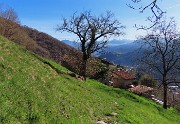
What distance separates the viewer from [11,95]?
12711 mm

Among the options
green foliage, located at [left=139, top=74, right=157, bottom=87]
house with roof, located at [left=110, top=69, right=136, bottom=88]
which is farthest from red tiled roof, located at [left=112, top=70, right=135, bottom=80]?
green foliage, located at [left=139, top=74, right=157, bottom=87]

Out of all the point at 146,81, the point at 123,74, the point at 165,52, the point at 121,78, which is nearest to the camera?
the point at 165,52

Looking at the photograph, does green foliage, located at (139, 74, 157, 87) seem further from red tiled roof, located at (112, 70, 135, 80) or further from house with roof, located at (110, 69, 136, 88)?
house with roof, located at (110, 69, 136, 88)

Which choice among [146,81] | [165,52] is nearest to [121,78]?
[146,81]

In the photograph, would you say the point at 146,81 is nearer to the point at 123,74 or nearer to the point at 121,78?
the point at 123,74

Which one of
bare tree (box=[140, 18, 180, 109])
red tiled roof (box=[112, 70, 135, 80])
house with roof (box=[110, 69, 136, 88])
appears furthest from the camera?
house with roof (box=[110, 69, 136, 88])

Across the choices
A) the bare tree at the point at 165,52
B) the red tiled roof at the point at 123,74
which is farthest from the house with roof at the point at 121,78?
the bare tree at the point at 165,52

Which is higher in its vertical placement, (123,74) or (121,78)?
(123,74)

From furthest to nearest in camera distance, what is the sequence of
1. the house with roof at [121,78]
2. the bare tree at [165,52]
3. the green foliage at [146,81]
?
the green foliage at [146,81], the house with roof at [121,78], the bare tree at [165,52]

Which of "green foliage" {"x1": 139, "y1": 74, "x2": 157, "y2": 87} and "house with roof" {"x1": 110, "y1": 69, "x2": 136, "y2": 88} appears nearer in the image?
"house with roof" {"x1": 110, "y1": 69, "x2": 136, "y2": 88}

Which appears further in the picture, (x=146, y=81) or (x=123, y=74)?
(x=146, y=81)

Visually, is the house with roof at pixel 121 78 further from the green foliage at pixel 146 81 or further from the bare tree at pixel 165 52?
the bare tree at pixel 165 52

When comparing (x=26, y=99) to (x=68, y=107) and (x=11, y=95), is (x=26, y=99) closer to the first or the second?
(x=11, y=95)

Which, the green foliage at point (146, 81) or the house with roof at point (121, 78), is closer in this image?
the house with roof at point (121, 78)
